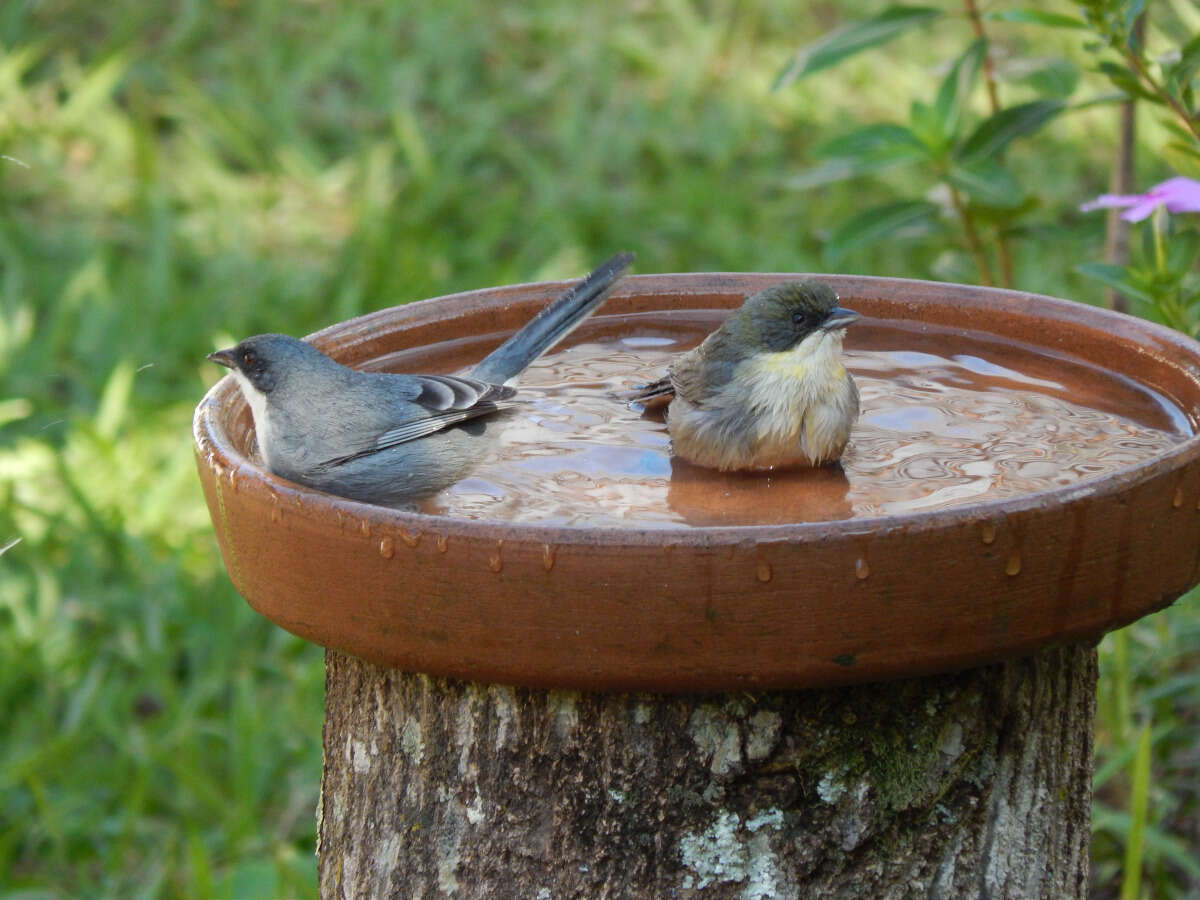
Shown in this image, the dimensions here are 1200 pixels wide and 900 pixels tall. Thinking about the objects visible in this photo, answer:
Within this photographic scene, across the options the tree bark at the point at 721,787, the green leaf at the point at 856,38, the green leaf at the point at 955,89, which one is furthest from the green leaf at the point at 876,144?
the tree bark at the point at 721,787

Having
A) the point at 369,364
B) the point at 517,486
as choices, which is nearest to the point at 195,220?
the point at 369,364

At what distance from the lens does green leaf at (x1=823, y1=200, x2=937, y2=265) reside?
14.0ft

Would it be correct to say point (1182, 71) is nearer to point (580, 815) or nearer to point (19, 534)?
point (580, 815)

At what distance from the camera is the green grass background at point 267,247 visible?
178 inches

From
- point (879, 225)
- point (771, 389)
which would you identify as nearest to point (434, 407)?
point (771, 389)

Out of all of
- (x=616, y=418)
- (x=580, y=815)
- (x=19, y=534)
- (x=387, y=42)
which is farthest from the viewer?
(x=387, y=42)

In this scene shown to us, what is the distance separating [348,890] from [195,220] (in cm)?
518

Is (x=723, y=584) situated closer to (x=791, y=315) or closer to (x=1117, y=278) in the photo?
(x=791, y=315)

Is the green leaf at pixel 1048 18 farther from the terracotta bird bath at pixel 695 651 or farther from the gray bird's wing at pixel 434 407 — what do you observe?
the gray bird's wing at pixel 434 407

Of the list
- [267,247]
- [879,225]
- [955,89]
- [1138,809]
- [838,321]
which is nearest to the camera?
[838,321]

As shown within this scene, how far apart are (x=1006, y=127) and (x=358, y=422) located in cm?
216

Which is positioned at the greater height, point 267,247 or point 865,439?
point 865,439

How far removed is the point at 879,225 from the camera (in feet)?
14.3

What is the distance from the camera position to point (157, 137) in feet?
26.4
